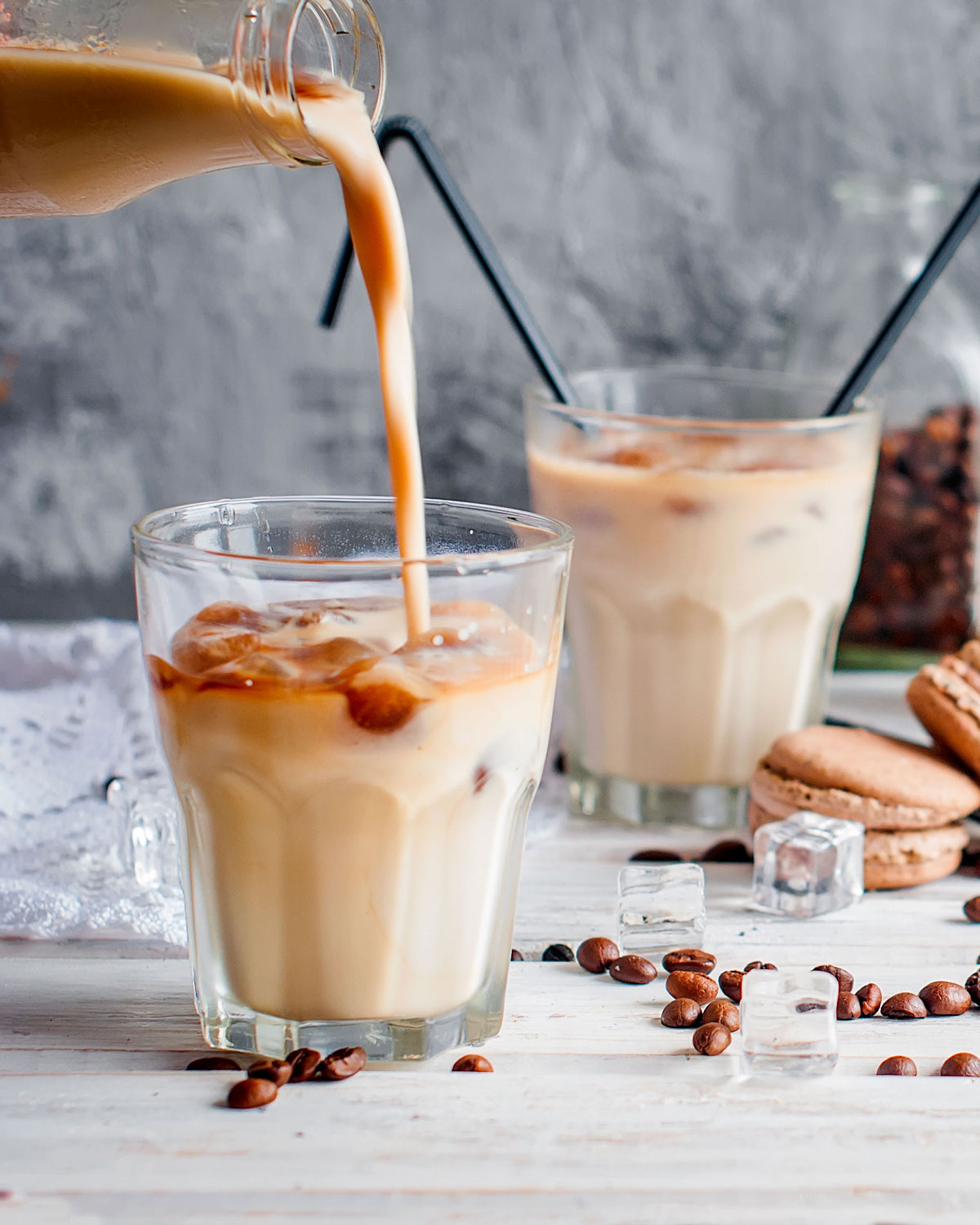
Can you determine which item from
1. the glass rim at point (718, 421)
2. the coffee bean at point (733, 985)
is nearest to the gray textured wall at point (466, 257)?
the glass rim at point (718, 421)

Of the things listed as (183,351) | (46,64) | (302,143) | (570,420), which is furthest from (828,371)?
(46,64)

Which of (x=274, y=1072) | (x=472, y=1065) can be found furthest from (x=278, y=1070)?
(x=472, y=1065)

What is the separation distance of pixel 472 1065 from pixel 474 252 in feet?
2.33

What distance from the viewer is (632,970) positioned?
2.87 ft

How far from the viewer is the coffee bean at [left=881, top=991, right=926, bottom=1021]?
83cm

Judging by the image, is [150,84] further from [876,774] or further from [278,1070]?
[876,774]

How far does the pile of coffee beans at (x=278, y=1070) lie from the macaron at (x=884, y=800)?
0.44m

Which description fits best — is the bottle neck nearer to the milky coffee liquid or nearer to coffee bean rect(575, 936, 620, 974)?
the milky coffee liquid

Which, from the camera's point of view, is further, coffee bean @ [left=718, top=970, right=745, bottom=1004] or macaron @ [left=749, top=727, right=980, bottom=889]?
macaron @ [left=749, top=727, right=980, bottom=889]

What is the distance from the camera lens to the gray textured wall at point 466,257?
1.61m

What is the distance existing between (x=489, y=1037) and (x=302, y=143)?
20.9 inches

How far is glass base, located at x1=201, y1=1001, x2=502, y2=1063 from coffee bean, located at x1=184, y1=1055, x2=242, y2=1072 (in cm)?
2

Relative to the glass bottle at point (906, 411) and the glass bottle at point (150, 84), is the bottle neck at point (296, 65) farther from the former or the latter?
the glass bottle at point (906, 411)

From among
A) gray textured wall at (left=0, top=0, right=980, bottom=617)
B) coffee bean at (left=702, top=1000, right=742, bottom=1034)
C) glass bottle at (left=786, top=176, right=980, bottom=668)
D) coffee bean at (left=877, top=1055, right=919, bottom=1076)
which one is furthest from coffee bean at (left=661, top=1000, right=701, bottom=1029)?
gray textured wall at (left=0, top=0, right=980, bottom=617)
